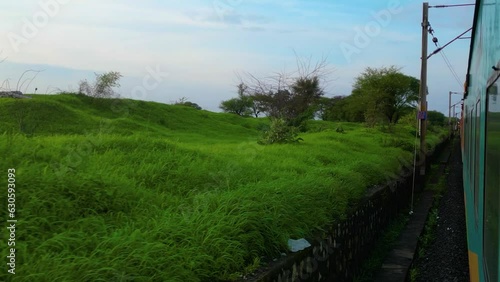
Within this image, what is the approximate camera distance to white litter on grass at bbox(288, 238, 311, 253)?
385cm

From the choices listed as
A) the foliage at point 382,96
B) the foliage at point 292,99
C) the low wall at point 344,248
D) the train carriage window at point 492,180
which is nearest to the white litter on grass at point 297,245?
the low wall at point 344,248

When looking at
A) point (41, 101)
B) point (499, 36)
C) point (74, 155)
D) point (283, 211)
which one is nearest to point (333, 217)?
point (283, 211)

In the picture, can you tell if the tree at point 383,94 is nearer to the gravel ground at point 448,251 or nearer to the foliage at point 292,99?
the foliage at point 292,99

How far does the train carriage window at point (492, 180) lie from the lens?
192cm

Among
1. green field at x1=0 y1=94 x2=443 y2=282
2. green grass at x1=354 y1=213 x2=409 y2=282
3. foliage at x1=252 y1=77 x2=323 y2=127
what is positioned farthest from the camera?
foliage at x1=252 y1=77 x2=323 y2=127

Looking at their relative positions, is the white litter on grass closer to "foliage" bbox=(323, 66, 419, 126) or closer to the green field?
the green field

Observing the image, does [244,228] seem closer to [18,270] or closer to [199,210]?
[199,210]

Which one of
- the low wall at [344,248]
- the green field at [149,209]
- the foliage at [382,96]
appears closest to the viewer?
the green field at [149,209]

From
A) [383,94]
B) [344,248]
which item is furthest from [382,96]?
[344,248]

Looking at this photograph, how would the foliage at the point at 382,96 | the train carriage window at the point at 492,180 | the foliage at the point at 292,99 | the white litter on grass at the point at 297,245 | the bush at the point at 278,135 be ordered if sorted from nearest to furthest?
the train carriage window at the point at 492,180, the white litter on grass at the point at 297,245, the bush at the point at 278,135, the foliage at the point at 292,99, the foliage at the point at 382,96

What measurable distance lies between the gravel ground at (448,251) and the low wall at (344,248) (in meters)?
0.88

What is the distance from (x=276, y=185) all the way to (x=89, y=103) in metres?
21.3

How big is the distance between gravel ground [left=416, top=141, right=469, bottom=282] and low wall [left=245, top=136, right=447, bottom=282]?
88cm

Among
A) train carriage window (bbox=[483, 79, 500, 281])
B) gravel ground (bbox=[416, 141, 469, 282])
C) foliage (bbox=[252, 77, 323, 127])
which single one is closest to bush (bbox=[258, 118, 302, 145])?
gravel ground (bbox=[416, 141, 469, 282])
